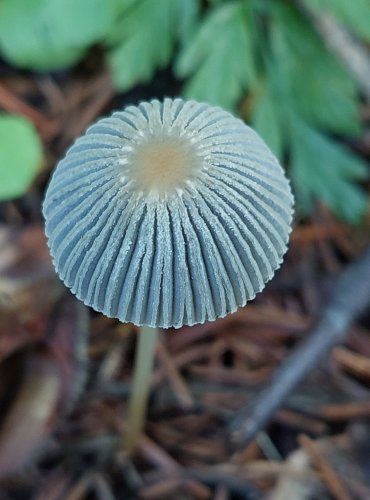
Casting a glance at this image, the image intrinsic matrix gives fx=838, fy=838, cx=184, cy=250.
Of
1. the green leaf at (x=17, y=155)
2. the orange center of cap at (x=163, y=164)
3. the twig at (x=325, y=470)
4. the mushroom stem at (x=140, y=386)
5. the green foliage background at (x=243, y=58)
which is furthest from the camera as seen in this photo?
the green foliage background at (x=243, y=58)

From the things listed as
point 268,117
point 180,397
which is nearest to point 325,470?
point 180,397

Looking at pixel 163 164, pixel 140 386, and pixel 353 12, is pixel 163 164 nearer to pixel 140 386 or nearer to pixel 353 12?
pixel 140 386

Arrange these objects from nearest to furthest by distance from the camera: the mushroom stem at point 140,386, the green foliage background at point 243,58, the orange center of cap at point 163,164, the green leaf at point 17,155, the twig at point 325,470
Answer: the orange center of cap at point 163,164, the mushroom stem at point 140,386, the twig at point 325,470, the green leaf at point 17,155, the green foliage background at point 243,58

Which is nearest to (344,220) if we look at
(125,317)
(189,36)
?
(189,36)

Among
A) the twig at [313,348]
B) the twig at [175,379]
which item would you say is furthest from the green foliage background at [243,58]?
the twig at [175,379]

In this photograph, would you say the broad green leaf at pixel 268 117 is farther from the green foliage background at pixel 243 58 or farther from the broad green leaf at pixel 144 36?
the broad green leaf at pixel 144 36

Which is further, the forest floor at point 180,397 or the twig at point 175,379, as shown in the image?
the twig at point 175,379

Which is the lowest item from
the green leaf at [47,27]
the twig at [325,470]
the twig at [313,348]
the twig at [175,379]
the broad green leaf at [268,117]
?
the twig at [325,470]

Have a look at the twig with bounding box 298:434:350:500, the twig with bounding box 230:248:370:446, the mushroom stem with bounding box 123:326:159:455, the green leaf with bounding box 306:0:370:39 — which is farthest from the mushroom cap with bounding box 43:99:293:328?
the green leaf with bounding box 306:0:370:39
